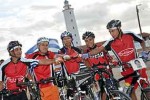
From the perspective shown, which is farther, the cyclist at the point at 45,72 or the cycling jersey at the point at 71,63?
the cycling jersey at the point at 71,63

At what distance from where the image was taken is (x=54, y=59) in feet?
22.2

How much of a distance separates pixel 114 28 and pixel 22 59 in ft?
A: 6.28

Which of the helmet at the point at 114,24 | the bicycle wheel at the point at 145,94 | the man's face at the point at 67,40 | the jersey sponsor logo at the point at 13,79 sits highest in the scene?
the helmet at the point at 114,24

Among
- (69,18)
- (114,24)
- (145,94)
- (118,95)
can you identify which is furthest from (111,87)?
(69,18)

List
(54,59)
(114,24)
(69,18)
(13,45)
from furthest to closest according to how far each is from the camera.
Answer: (69,18) → (114,24) → (13,45) → (54,59)

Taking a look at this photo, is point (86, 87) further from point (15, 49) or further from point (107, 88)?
point (15, 49)

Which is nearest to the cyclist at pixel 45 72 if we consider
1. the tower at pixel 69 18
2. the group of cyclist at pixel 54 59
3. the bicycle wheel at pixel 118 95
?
the group of cyclist at pixel 54 59

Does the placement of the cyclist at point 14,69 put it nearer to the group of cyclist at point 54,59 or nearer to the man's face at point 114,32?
the group of cyclist at point 54,59

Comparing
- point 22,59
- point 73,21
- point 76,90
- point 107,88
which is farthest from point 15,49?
point 73,21

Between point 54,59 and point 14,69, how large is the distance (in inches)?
34.5

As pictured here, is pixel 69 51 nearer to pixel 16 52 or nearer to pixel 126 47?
pixel 126 47

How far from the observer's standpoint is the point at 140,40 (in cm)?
760

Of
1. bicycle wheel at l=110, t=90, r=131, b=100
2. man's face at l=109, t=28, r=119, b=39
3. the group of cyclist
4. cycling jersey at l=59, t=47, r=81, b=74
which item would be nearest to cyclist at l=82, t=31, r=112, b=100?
the group of cyclist

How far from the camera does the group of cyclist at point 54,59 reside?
708cm
